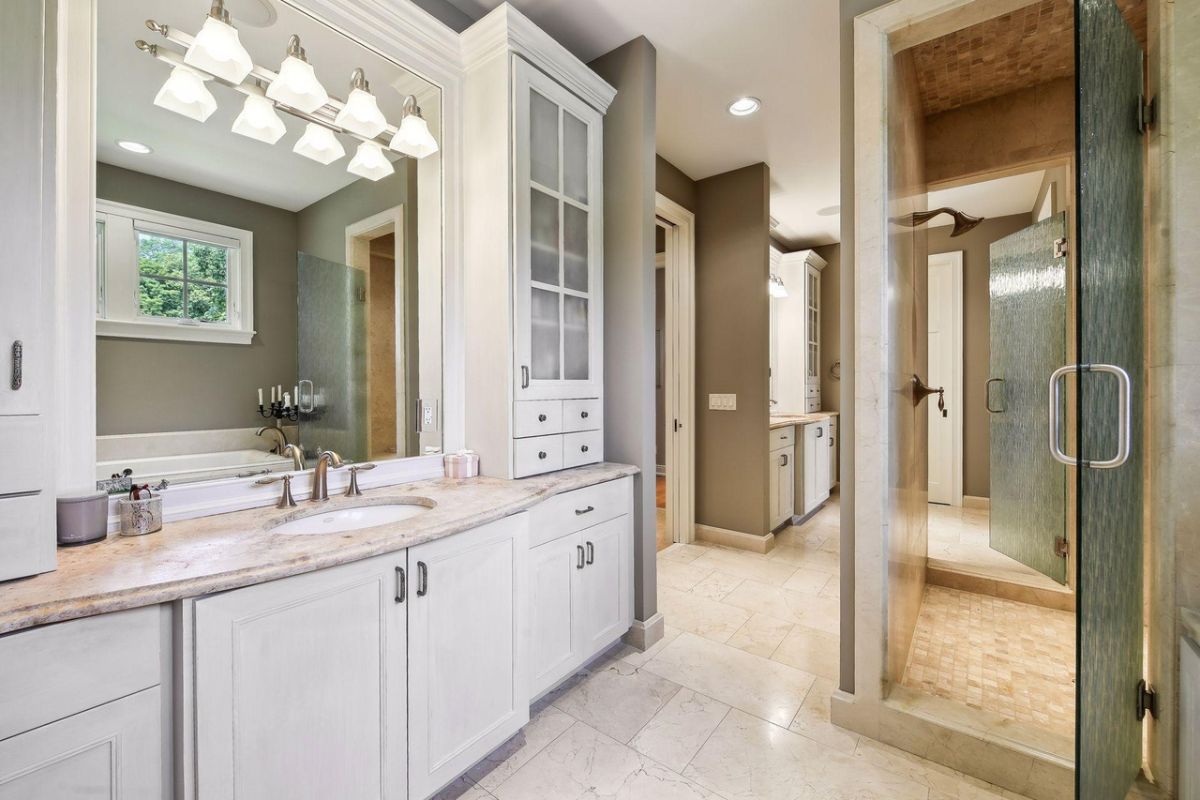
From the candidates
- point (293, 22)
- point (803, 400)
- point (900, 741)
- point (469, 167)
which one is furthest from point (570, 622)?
point (803, 400)

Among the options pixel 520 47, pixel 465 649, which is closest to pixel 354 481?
pixel 465 649

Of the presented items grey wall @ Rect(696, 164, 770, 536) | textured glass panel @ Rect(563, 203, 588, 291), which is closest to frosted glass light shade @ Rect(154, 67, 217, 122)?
textured glass panel @ Rect(563, 203, 588, 291)

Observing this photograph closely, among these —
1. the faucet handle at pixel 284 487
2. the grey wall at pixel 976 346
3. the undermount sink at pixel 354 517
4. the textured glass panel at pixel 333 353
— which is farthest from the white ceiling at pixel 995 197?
the faucet handle at pixel 284 487

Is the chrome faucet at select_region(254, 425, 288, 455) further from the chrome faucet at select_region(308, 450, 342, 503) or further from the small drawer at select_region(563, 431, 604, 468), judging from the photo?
the small drawer at select_region(563, 431, 604, 468)

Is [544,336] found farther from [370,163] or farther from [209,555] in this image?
[209,555]

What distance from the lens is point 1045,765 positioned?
143cm

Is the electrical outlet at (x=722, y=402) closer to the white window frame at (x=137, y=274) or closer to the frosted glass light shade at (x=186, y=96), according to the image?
the white window frame at (x=137, y=274)

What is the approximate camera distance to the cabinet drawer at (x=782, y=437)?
3.71 m

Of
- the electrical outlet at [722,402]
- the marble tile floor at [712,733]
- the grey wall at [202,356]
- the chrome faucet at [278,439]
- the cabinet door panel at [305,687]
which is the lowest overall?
the marble tile floor at [712,733]

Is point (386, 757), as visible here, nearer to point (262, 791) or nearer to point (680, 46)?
point (262, 791)

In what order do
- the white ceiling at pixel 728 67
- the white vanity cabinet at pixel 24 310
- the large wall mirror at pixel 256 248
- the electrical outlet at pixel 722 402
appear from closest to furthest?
the white vanity cabinet at pixel 24 310 → the large wall mirror at pixel 256 248 → the white ceiling at pixel 728 67 → the electrical outlet at pixel 722 402

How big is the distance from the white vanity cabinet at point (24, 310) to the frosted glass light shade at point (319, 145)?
2.28 feet

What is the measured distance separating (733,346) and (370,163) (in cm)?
269

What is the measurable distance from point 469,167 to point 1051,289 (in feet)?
9.75
